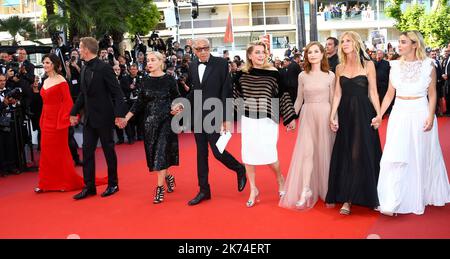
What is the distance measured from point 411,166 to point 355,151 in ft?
1.73

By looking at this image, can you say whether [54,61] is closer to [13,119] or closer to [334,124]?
[13,119]

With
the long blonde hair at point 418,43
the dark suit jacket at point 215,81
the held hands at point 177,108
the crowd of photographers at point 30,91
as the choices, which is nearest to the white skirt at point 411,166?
the long blonde hair at point 418,43

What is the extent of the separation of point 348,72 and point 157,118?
212cm

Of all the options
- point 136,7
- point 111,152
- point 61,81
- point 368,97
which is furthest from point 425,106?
point 136,7

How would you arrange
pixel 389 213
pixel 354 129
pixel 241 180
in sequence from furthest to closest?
pixel 241 180 < pixel 354 129 < pixel 389 213

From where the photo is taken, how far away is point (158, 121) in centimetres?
576

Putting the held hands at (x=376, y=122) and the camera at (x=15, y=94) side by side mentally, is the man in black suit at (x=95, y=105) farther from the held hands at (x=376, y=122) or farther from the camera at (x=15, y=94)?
the held hands at (x=376, y=122)

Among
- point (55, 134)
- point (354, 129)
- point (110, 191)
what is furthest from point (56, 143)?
point (354, 129)

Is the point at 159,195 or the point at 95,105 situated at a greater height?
the point at 95,105

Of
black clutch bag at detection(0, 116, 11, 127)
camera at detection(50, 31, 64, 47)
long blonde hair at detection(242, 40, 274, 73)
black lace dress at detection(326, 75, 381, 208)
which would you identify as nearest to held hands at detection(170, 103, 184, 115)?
long blonde hair at detection(242, 40, 274, 73)

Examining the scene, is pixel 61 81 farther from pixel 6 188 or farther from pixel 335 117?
pixel 335 117

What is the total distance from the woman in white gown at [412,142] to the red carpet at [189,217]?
181mm

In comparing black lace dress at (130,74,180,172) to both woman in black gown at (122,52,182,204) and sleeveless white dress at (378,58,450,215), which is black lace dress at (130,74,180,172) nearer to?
woman in black gown at (122,52,182,204)

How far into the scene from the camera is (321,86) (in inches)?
204
